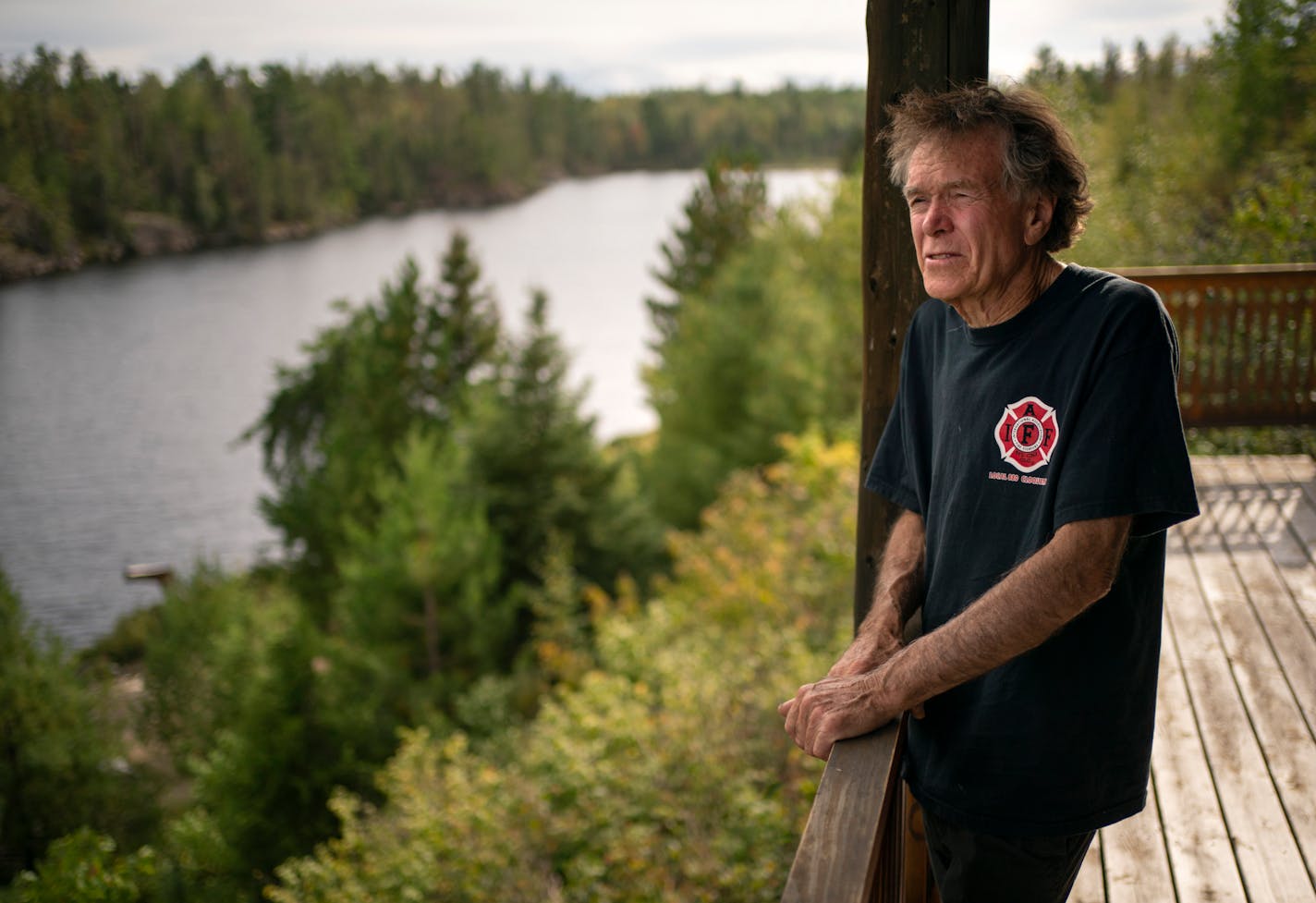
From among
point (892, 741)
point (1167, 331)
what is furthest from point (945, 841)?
point (1167, 331)

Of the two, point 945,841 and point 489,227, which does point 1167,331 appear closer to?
point 945,841

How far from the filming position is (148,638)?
2422cm

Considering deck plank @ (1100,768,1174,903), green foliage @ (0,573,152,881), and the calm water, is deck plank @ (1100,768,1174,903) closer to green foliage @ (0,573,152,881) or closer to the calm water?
the calm water

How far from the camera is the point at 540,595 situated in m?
18.8

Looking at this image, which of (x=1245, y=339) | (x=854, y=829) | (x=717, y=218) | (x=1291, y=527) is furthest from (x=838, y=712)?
(x=717, y=218)

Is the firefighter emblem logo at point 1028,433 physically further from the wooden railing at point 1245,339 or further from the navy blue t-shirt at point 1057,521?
the wooden railing at point 1245,339

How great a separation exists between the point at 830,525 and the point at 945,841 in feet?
25.6

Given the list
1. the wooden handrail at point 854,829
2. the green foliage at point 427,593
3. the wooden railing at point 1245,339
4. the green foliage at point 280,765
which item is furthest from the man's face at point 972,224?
the green foliage at point 427,593

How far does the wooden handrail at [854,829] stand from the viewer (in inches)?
43.6

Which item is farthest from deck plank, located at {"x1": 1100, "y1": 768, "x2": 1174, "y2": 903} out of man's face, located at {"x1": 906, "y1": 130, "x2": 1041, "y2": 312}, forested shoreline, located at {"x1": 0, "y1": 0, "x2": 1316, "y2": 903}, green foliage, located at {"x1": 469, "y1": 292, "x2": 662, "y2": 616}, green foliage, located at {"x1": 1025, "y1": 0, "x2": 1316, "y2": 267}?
green foliage, located at {"x1": 469, "y1": 292, "x2": 662, "y2": 616}

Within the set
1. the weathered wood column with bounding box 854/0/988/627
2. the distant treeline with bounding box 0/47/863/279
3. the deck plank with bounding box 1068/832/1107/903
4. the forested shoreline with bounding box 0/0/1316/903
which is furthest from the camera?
the distant treeline with bounding box 0/47/863/279

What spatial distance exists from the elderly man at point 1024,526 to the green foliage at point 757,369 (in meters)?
18.7

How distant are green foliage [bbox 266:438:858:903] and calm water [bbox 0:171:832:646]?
11.5 m

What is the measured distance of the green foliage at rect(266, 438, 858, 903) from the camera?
4992mm
